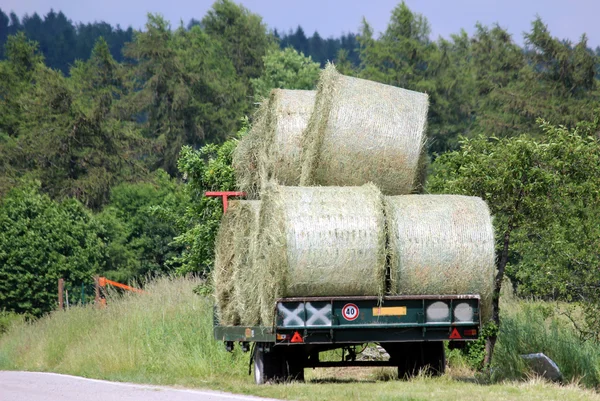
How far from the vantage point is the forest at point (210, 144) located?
16016 millimetres

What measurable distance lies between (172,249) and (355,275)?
3350 cm

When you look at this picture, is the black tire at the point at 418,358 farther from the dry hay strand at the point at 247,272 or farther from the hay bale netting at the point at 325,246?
the hay bale netting at the point at 325,246

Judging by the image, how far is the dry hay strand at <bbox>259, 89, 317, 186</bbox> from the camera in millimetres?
15570

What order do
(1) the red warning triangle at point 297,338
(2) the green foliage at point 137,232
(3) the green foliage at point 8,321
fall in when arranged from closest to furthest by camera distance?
(1) the red warning triangle at point 297,338 → (3) the green foliage at point 8,321 → (2) the green foliage at point 137,232

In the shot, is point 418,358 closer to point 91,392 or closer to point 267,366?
point 267,366

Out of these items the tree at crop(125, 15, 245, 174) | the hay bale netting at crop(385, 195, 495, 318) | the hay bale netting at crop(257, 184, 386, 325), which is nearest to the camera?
the hay bale netting at crop(257, 184, 386, 325)

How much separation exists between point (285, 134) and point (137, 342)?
5257mm

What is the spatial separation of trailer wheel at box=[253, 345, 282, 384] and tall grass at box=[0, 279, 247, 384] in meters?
1.09

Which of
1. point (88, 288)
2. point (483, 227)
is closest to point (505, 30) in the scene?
point (88, 288)

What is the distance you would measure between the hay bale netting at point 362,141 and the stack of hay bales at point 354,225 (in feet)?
0.04

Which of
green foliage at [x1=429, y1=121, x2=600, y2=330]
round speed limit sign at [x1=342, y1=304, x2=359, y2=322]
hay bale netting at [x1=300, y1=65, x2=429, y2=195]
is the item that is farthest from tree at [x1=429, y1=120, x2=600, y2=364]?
round speed limit sign at [x1=342, y1=304, x2=359, y2=322]

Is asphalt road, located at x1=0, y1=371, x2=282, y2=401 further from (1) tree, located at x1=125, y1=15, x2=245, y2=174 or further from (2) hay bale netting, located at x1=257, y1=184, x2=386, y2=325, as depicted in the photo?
(1) tree, located at x1=125, y1=15, x2=245, y2=174

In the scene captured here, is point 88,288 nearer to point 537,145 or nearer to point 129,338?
point 129,338

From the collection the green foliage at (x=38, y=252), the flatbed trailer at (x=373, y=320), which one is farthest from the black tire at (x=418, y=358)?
the green foliage at (x=38, y=252)
